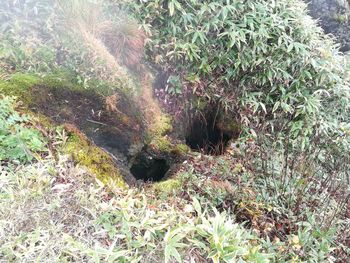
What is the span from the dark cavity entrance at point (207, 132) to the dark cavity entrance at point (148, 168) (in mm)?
603

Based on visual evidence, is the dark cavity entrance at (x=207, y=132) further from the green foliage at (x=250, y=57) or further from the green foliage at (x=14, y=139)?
the green foliage at (x=14, y=139)

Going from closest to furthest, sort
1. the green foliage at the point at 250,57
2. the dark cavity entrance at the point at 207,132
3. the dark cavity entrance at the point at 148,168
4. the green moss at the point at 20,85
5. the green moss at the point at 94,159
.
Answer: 1. the green moss at the point at 94,159
2. the green moss at the point at 20,85
3. the dark cavity entrance at the point at 148,168
4. the green foliage at the point at 250,57
5. the dark cavity entrance at the point at 207,132

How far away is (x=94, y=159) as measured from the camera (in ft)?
9.66

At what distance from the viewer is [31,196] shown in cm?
219

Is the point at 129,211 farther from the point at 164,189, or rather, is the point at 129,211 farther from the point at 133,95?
the point at 133,95

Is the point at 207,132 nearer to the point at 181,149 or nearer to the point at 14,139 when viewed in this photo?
the point at 181,149

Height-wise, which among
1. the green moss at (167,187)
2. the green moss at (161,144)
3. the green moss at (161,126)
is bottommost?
the green moss at (167,187)

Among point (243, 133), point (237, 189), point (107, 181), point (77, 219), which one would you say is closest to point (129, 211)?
point (77, 219)

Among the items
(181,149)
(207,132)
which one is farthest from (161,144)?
(207,132)

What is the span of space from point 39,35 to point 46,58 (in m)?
0.38

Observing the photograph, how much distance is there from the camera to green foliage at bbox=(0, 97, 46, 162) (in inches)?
98.7

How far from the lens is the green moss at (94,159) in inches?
111

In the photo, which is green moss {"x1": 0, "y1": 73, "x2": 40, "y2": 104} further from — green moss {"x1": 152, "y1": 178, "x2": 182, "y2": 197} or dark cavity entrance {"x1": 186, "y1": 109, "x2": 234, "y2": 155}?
dark cavity entrance {"x1": 186, "y1": 109, "x2": 234, "y2": 155}

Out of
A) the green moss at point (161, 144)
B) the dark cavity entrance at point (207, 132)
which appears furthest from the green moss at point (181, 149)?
the dark cavity entrance at point (207, 132)
